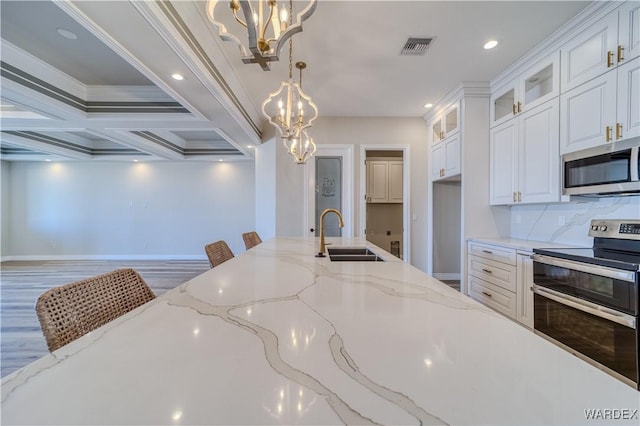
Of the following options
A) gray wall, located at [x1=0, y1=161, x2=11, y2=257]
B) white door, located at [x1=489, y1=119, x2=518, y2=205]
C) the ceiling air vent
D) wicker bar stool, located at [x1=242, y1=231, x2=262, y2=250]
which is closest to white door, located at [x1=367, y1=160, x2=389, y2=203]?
white door, located at [x1=489, y1=119, x2=518, y2=205]

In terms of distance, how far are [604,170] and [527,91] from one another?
1.32m

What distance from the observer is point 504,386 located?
1.49 ft

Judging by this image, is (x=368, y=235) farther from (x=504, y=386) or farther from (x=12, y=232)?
(x=12, y=232)

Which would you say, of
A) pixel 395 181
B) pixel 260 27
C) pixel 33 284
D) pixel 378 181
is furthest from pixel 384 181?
pixel 33 284

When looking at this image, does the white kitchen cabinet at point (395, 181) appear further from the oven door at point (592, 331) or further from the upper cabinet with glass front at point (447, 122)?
the oven door at point (592, 331)

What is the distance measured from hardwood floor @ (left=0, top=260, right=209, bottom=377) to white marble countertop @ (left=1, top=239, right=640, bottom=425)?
8.76 ft

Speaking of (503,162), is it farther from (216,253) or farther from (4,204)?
(4,204)

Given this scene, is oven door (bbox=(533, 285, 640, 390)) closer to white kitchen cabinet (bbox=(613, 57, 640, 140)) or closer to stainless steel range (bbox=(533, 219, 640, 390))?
stainless steel range (bbox=(533, 219, 640, 390))

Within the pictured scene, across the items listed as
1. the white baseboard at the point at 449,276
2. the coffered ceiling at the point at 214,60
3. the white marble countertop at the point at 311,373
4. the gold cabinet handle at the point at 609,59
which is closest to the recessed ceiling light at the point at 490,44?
the coffered ceiling at the point at 214,60

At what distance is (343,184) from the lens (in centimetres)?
440


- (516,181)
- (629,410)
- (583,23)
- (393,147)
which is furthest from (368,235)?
(629,410)

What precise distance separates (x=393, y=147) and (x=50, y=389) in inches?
176

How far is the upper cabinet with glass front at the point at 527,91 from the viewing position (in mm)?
2449

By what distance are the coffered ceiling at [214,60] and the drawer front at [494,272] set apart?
2.15 m
